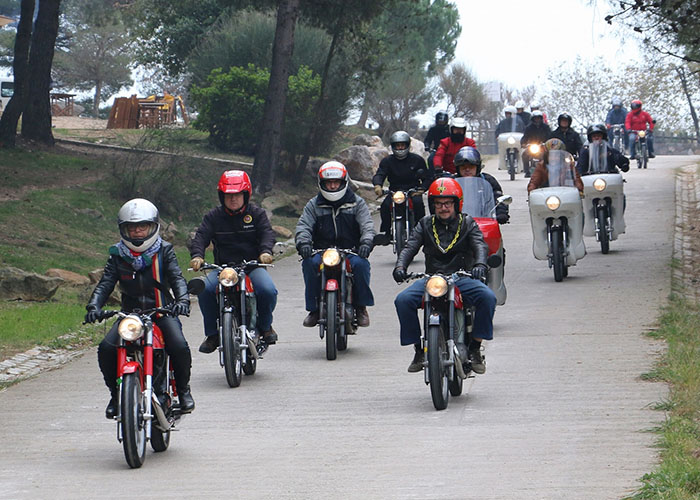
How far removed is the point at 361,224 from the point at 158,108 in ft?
107

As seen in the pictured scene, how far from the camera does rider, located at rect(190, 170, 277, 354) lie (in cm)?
1148

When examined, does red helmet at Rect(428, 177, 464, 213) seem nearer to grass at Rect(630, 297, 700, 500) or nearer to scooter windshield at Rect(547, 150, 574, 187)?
grass at Rect(630, 297, 700, 500)

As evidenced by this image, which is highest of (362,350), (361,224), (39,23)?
(39,23)

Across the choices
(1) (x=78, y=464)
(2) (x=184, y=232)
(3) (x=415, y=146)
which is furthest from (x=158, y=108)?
(1) (x=78, y=464)

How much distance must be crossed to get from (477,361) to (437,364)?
2.57 ft

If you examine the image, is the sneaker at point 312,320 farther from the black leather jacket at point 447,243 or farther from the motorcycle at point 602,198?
the motorcycle at point 602,198

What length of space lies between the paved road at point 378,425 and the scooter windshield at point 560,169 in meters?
2.96

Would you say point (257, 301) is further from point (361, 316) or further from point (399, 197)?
point (399, 197)

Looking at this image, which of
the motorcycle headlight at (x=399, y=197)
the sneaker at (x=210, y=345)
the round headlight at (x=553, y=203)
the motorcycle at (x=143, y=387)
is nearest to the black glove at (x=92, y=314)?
the motorcycle at (x=143, y=387)

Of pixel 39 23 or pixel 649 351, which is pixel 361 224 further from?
pixel 39 23

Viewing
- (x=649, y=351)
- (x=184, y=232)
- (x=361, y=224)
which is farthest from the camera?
(x=184, y=232)

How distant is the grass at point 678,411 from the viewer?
6840mm

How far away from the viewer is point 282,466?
814 cm

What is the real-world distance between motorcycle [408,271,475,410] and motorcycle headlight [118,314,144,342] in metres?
2.24
